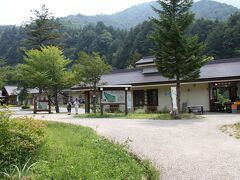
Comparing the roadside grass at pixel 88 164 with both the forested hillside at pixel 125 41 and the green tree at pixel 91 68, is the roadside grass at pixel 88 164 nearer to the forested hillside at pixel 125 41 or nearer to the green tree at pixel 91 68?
the green tree at pixel 91 68

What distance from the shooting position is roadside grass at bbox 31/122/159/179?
5070 millimetres

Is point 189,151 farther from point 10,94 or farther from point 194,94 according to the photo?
point 10,94

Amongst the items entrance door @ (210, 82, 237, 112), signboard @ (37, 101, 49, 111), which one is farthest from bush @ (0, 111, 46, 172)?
signboard @ (37, 101, 49, 111)

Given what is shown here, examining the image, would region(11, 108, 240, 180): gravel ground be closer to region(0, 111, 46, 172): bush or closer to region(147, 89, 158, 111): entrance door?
region(0, 111, 46, 172): bush

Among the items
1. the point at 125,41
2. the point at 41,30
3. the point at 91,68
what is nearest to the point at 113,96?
the point at 91,68

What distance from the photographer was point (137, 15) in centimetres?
15375

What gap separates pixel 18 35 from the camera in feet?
264

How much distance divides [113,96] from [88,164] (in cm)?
1394

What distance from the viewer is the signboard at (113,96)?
19.4 meters

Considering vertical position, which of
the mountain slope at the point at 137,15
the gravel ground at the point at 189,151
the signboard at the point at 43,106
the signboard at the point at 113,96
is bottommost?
the gravel ground at the point at 189,151

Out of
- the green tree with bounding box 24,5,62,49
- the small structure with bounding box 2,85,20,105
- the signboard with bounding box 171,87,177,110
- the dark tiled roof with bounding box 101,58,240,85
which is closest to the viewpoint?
the signboard with bounding box 171,87,177,110

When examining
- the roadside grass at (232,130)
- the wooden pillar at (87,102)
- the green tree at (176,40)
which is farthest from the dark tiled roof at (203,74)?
the roadside grass at (232,130)

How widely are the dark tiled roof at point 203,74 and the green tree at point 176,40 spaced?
14.3ft

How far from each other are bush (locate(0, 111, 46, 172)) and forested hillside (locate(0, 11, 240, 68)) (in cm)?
2819
